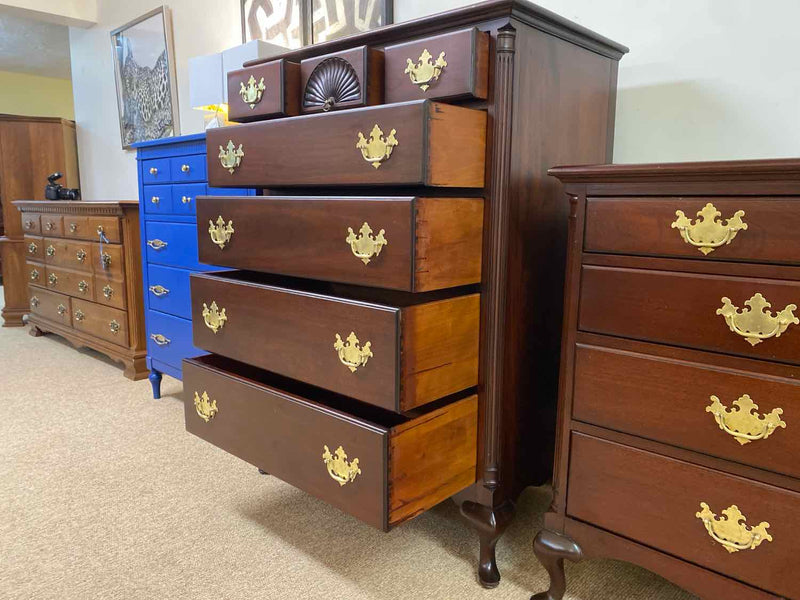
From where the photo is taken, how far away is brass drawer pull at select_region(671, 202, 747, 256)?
85 cm

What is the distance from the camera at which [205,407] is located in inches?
54.9

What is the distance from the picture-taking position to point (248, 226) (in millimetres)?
1289

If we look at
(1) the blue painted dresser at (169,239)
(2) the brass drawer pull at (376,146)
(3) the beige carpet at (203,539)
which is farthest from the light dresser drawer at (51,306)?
(2) the brass drawer pull at (376,146)

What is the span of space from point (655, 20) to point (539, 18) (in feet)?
1.65

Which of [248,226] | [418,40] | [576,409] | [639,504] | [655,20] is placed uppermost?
[655,20]

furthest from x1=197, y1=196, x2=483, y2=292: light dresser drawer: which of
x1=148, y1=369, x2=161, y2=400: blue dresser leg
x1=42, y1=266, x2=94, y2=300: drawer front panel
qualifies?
x1=42, y1=266, x2=94, y2=300: drawer front panel

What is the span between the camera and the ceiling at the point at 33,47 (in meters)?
4.98

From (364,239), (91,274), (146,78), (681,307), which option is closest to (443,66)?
(364,239)

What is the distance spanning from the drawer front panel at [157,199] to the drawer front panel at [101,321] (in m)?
0.64

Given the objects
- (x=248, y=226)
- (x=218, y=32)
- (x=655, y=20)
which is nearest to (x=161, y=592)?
(x=248, y=226)

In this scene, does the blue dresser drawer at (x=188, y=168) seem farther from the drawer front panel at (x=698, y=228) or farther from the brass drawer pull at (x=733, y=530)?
the brass drawer pull at (x=733, y=530)

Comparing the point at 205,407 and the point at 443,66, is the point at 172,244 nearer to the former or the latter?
the point at 205,407

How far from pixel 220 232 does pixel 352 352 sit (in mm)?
517

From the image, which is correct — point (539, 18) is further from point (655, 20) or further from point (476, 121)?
point (655, 20)
